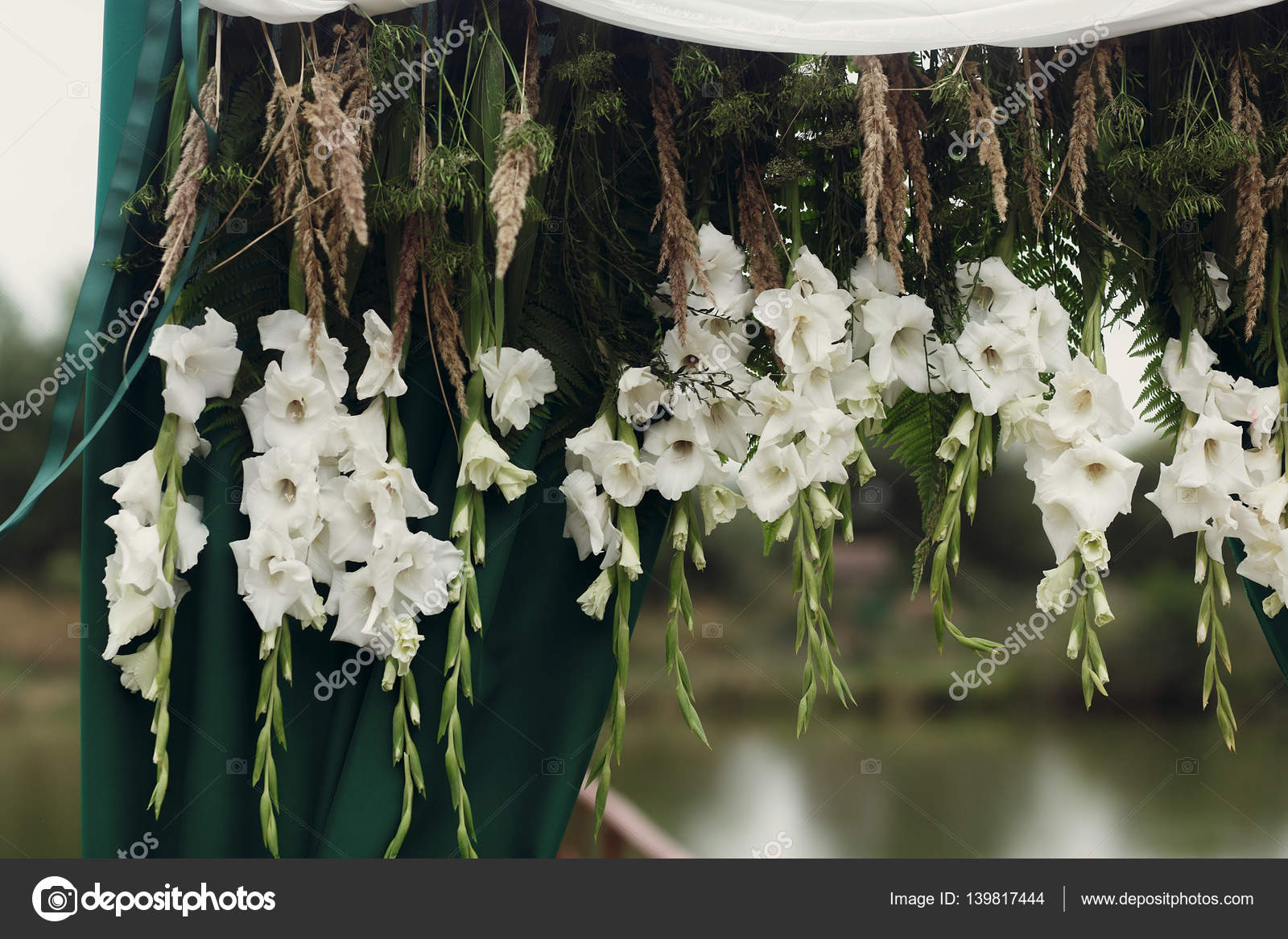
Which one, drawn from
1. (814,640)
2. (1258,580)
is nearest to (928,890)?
(814,640)

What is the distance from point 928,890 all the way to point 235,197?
78 centimetres

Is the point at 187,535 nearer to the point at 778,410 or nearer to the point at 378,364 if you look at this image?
the point at 378,364

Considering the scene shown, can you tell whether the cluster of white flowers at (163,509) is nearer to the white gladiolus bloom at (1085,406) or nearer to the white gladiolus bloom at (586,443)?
the white gladiolus bloom at (586,443)

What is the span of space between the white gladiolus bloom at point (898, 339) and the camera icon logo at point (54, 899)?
2.47 ft

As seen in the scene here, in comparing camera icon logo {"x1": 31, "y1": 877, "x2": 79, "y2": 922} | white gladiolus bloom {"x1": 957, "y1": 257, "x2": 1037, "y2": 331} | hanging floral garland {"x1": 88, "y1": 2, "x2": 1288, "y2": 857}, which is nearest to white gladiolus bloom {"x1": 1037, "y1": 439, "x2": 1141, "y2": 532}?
hanging floral garland {"x1": 88, "y1": 2, "x2": 1288, "y2": 857}

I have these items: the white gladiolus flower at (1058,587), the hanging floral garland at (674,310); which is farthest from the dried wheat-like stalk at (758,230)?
the white gladiolus flower at (1058,587)

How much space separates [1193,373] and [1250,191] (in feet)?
0.51

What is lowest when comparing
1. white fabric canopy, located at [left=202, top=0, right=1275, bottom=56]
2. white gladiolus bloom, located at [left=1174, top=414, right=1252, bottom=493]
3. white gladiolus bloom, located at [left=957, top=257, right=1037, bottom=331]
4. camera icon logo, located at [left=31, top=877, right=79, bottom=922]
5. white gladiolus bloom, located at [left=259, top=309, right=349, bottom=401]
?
camera icon logo, located at [left=31, top=877, right=79, bottom=922]

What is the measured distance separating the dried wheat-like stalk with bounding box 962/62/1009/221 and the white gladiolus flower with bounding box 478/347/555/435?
14.5 inches

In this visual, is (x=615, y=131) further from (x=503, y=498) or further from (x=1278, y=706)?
(x=1278, y=706)

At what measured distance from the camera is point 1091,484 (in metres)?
0.66

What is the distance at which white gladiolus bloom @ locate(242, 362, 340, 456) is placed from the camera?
0.62 meters

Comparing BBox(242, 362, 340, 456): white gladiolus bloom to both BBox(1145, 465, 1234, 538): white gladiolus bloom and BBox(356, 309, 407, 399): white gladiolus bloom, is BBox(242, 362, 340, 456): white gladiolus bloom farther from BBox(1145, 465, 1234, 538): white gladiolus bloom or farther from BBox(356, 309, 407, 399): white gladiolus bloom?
BBox(1145, 465, 1234, 538): white gladiolus bloom

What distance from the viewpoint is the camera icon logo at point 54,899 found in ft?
1.99
